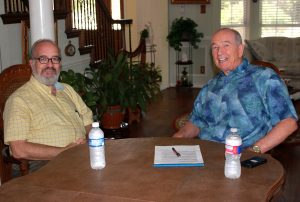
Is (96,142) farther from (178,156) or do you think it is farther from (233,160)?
(233,160)

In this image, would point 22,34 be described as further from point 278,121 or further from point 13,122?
point 278,121

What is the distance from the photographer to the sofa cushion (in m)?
6.68

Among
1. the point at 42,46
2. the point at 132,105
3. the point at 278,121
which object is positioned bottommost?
the point at 132,105

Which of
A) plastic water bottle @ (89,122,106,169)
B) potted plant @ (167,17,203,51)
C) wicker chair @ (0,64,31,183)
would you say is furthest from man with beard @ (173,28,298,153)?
potted plant @ (167,17,203,51)

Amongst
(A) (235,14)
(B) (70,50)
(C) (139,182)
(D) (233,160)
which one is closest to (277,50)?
(A) (235,14)

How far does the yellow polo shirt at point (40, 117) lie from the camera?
2.16m

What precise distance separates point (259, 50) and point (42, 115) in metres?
5.10

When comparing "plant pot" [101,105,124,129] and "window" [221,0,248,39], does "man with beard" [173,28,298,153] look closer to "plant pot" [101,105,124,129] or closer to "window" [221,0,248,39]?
"plant pot" [101,105,124,129]

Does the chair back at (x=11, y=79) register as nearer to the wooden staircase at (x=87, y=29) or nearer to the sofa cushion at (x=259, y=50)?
the wooden staircase at (x=87, y=29)

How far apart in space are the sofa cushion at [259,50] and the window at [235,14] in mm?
811

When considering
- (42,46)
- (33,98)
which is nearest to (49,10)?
(42,46)

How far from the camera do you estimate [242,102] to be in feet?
7.43

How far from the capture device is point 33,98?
2.28 meters

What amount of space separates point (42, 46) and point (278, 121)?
4.36 ft
